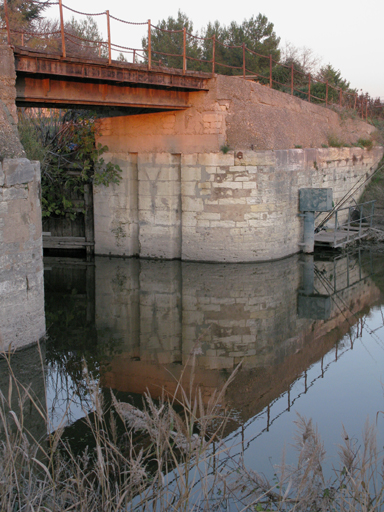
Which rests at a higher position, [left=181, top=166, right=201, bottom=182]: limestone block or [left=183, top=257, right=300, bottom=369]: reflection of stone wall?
[left=181, top=166, right=201, bottom=182]: limestone block

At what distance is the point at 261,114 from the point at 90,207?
515cm

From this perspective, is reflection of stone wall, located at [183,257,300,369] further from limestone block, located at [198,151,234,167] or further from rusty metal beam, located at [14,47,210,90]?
rusty metal beam, located at [14,47,210,90]

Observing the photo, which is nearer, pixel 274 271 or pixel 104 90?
pixel 104 90

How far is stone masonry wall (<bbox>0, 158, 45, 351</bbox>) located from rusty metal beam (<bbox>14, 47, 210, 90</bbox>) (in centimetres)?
254

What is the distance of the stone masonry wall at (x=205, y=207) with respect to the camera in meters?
12.6

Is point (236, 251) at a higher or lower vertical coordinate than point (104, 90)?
lower

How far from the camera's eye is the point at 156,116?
13.0m

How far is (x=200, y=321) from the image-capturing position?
364 inches

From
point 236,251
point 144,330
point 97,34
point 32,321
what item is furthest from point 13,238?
point 97,34

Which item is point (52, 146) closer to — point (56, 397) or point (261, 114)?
point (261, 114)

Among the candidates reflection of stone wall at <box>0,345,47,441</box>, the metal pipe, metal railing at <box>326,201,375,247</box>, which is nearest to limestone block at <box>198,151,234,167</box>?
the metal pipe

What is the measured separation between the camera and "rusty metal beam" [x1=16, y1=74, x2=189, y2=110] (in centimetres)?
957

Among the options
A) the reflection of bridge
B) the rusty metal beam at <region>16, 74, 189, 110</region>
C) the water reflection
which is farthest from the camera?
the rusty metal beam at <region>16, 74, 189, 110</region>

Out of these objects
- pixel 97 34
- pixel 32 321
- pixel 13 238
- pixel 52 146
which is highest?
pixel 97 34
